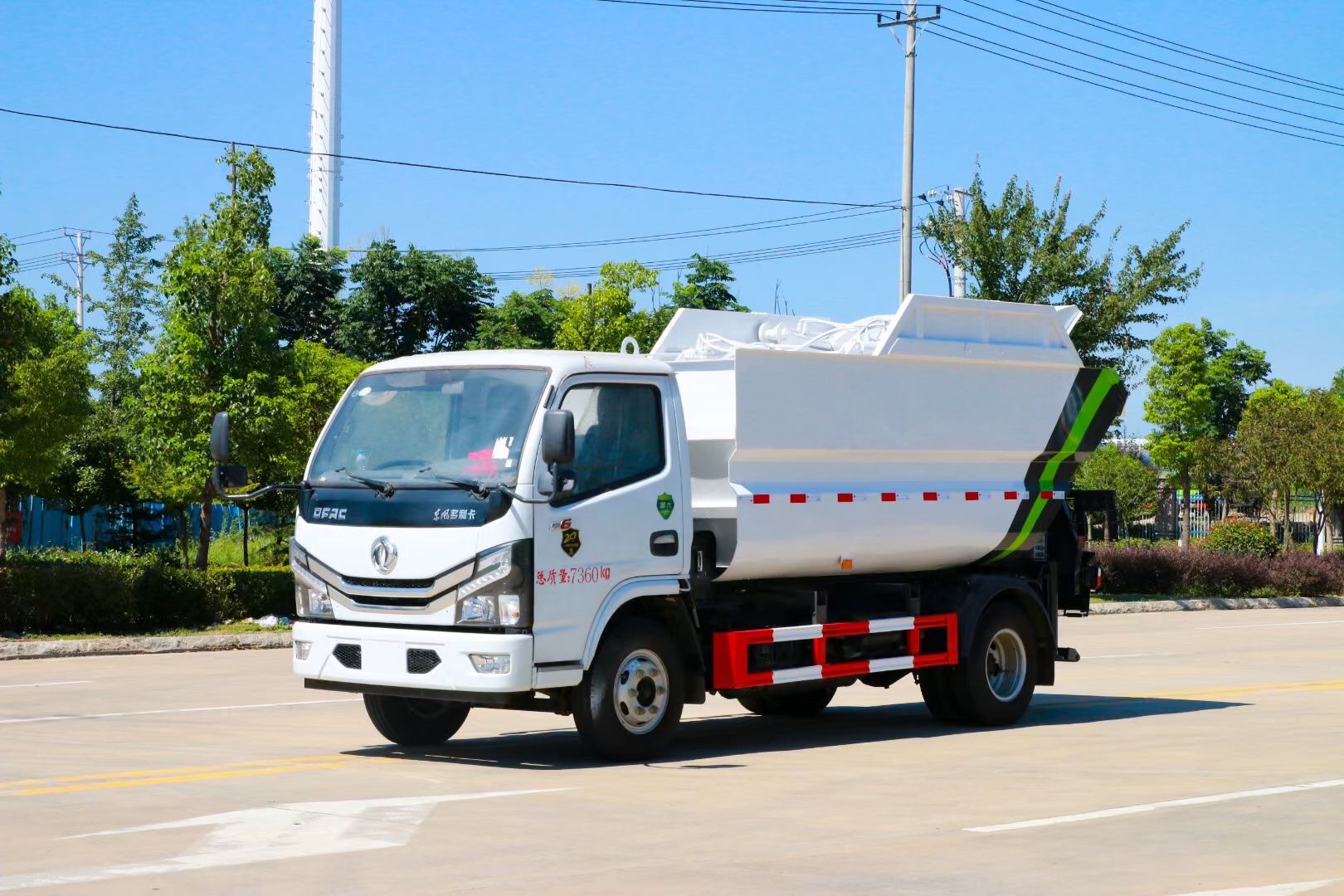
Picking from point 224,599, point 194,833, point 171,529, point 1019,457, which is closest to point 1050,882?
point 194,833

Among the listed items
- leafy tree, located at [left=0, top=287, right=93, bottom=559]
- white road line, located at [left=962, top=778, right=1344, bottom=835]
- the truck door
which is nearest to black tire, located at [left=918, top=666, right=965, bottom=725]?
the truck door

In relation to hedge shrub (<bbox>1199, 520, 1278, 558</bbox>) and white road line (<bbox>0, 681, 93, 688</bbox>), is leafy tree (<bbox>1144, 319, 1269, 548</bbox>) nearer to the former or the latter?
hedge shrub (<bbox>1199, 520, 1278, 558</bbox>)

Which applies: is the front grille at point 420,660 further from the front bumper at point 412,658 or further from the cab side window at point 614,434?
the cab side window at point 614,434

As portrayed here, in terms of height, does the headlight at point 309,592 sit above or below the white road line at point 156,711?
above

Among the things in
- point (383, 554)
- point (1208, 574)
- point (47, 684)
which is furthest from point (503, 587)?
point (1208, 574)

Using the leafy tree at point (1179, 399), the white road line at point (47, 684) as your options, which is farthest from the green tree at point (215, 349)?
the leafy tree at point (1179, 399)

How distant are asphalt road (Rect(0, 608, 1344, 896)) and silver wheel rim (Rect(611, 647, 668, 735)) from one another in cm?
35

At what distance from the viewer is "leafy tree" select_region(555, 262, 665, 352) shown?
37031 mm

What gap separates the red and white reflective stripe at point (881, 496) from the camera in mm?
11359

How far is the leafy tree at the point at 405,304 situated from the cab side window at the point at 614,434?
45482 mm

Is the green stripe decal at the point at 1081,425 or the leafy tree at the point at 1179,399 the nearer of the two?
the green stripe decal at the point at 1081,425

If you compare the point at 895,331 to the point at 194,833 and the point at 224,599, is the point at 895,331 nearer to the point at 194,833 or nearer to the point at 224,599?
the point at 194,833

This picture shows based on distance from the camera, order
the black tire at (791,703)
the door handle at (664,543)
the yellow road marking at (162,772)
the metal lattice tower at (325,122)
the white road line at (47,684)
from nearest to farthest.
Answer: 1. the yellow road marking at (162,772)
2. the door handle at (664,543)
3. the black tire at (791,703)
4. the white road line at (47,684)
5. the metal lattice tower at (325,122)

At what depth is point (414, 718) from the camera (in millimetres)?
11523
